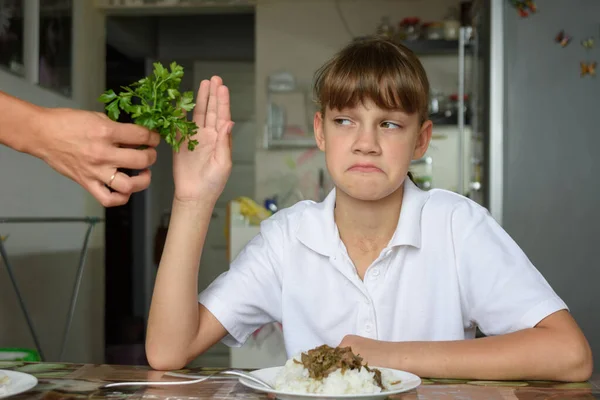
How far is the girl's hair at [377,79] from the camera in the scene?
1.33m

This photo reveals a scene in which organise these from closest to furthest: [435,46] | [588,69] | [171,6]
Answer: [588,69]
[435,46]
[171,6]

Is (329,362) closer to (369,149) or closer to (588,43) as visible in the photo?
(369,149)

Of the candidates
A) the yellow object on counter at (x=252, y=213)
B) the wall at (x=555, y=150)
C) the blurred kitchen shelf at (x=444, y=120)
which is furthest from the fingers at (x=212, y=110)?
the blurred kitchen shelf at (x=444, y=120)

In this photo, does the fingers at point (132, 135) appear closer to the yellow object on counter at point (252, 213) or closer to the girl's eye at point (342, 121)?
the girl's eye at point (342, 121)

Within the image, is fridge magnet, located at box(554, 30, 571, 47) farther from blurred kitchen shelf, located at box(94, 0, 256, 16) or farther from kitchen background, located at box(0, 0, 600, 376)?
blurred kitchen shelf, located at box(94, 0, 256, 16)

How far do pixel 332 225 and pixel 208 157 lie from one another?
1.10 feet

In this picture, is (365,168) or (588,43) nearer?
(365,168)

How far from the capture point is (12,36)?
347 cm

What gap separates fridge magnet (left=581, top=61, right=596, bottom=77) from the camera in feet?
9.51

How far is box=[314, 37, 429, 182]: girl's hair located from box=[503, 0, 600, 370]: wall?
1.67 metres

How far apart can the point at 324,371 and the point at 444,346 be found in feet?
0.92

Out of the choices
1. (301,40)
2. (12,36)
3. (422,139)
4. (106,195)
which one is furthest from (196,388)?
(301,40)

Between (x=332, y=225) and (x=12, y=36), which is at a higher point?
(x=12, y=36)

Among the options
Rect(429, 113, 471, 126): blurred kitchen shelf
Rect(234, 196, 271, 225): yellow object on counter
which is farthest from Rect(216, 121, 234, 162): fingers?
Rect(429, 113, 471, 126): blurred kitchen shelf
